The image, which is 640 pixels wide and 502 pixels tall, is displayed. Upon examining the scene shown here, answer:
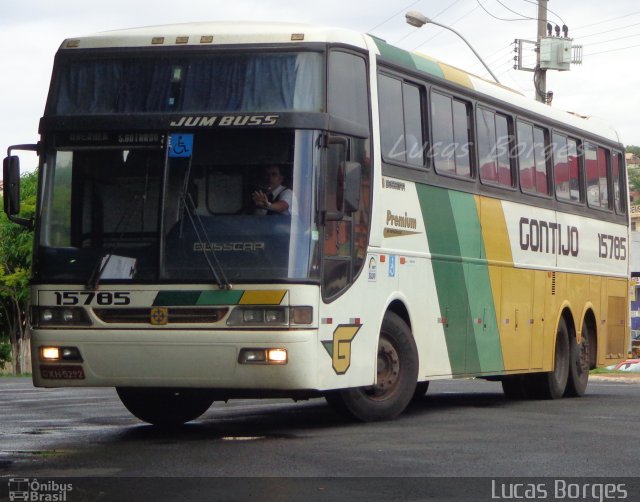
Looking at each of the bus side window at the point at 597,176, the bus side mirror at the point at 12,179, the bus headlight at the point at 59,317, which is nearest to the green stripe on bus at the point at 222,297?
the bus headlight at the point at 59,317

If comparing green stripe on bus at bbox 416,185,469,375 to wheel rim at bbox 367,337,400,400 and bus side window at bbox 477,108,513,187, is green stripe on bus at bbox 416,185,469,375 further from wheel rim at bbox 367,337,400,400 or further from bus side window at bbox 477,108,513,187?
wheel rim at bbox 367,337,400,400

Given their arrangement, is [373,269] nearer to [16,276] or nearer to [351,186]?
[351,186]

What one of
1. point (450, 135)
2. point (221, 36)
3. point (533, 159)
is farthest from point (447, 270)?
point (221, 36)

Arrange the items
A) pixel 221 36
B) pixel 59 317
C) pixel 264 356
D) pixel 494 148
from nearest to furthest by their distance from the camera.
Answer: pixel 264 356
pixel 59 317
pixel 221 36
pixel 494 148

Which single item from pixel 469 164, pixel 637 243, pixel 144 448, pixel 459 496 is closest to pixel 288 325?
pixel 144 448

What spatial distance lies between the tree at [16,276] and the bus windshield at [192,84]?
174 feet

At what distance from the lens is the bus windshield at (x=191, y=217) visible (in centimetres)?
1202

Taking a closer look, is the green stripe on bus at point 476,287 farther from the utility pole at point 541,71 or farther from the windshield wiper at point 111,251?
the utility pole at point 541,71

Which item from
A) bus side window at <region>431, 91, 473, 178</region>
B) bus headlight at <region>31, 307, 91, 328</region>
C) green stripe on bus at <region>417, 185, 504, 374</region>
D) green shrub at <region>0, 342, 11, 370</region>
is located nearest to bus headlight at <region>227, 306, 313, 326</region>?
bus headlight at <region>31, 307, 91, 328</region>

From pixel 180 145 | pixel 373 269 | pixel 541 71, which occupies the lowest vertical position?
pixel 373 269

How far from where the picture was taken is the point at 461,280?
15750 mm

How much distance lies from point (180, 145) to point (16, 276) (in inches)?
2197

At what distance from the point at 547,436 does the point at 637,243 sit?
143 feet

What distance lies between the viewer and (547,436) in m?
12.5
